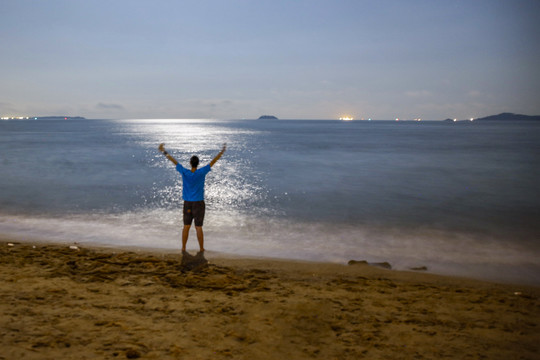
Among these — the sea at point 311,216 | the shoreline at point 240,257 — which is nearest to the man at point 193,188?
the shoreline at point 240,257

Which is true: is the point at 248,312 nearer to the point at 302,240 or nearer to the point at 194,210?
the point at 194,210

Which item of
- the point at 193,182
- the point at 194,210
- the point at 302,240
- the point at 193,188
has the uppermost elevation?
the point at 193,182

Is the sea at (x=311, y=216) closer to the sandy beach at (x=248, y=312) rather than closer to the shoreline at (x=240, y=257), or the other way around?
the shoreline at (x=240, y=257)

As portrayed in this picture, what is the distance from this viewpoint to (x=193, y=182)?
25.1 ft

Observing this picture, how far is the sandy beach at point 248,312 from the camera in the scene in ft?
13.3

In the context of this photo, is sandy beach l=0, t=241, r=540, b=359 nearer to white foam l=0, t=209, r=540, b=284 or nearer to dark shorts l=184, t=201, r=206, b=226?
dark shorts l=184, t=201, r=206, b=226

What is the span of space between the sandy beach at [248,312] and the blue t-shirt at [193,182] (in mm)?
1439

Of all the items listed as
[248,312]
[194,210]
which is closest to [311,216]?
[194,210]

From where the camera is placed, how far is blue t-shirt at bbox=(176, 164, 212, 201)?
25.0ft

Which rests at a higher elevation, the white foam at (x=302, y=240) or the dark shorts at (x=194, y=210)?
the dark shorts at (x=194, y=210)

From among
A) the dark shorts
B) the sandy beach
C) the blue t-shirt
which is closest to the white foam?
the dark shorts

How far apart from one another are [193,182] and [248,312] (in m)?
3.50

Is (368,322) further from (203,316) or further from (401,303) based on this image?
(203,316)

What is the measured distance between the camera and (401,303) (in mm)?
5504
